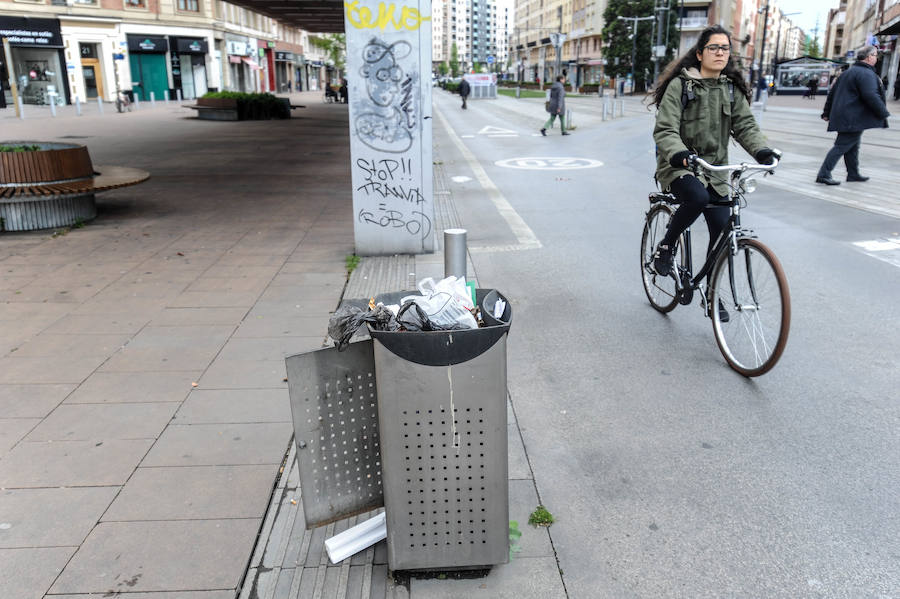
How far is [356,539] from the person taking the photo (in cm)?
269

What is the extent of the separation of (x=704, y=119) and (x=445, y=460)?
10.1 feet

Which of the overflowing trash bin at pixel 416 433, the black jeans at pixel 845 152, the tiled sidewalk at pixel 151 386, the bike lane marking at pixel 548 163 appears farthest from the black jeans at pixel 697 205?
the bike lane marking at pixel 548 163

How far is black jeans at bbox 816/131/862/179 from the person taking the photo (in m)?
11.0

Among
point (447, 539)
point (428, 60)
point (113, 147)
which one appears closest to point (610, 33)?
point (113, 147)

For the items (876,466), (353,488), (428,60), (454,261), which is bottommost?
(876,466)

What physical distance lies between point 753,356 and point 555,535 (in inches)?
84.1

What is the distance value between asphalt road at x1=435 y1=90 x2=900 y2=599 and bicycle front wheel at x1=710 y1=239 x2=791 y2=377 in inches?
6.5

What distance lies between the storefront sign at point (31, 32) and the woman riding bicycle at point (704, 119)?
43157 mm

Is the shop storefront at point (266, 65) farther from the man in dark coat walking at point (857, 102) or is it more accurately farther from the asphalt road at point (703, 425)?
the asphalt road at point (703, 425)

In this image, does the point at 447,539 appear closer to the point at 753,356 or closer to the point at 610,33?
the point at 753,356

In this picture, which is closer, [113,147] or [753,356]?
[753,356]

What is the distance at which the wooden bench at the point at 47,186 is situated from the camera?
8.23 meters

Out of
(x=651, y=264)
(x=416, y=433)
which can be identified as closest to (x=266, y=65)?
(x=651, y=264)

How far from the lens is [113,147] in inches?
729
